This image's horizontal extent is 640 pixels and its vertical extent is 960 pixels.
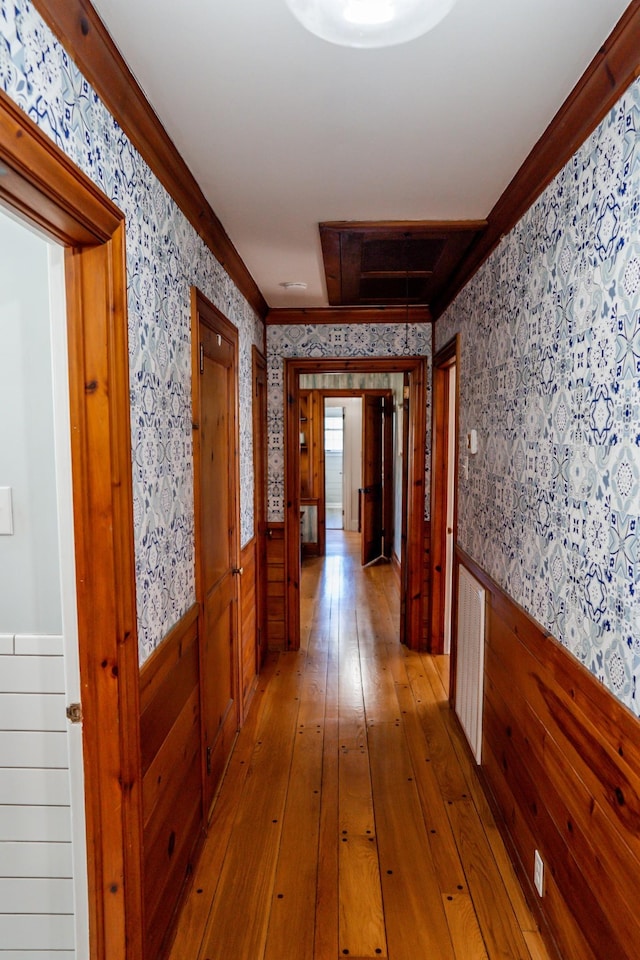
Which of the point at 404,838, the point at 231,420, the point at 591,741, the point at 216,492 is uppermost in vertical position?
the point at 231,420

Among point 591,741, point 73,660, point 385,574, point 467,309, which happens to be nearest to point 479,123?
point 467,309

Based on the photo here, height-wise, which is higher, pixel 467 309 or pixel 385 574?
pixel 467 309

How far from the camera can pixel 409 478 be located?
161 inches

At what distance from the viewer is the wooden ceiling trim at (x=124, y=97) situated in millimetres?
1124

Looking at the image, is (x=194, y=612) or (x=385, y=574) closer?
(x=194, y=612)

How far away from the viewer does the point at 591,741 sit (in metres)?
1.43

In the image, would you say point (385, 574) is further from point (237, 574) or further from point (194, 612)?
point (194, 612)

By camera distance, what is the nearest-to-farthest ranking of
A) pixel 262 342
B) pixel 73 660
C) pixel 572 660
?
pixel 73 660
pixel 572 660
pixel 262 342

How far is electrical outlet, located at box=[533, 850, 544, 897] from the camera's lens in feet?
5.86

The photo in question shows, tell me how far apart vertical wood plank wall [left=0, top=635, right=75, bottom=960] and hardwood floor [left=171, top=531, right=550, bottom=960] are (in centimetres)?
44

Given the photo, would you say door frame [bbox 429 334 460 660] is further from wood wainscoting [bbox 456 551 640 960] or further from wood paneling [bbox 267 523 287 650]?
wood wainscoting [bbox 456 551 640 960]

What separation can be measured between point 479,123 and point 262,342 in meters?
2.44

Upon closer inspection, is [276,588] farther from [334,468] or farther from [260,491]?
[334,468]

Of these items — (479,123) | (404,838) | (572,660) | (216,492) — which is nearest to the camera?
(572,660)
